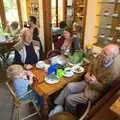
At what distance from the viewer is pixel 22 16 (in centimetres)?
541

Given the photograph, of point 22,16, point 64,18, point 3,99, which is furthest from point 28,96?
point 22,16

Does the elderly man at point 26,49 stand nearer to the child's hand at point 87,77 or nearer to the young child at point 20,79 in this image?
the young child at point 20,79

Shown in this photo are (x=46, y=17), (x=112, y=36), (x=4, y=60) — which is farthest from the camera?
(x=4, y=60)

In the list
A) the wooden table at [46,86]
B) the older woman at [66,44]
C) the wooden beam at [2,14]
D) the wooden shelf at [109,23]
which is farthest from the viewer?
the wooden beam at [2,14]

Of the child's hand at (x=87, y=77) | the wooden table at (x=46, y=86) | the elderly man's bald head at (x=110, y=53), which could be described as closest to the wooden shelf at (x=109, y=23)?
the elderly man's bald head at (x=110, y=53)

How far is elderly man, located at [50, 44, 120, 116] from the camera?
186 centimetres

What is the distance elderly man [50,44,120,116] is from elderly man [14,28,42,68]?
0.81 m

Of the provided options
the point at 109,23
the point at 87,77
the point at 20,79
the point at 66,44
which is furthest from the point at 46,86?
the point at 109,23

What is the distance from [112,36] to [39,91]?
1471mm

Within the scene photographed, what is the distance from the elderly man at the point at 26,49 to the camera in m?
2.49

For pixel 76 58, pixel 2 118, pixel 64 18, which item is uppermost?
pixel 64 18

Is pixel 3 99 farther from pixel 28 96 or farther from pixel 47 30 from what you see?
pixel 47 30

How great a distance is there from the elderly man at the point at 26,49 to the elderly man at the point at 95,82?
31.8 inches

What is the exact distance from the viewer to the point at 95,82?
193 centimetres
